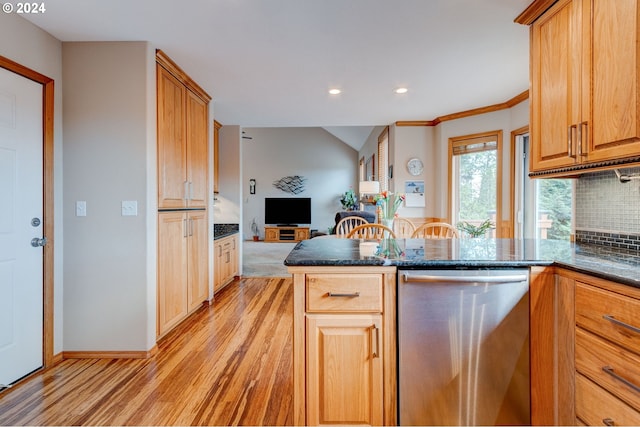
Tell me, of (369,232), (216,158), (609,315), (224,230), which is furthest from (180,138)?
(609,315)

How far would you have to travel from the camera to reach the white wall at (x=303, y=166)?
10141mm

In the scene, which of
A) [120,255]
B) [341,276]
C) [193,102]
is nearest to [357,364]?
[341,276]

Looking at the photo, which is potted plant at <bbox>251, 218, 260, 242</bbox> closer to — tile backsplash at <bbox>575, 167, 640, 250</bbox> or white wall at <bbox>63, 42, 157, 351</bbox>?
white wall at <bbox>63, 42, 157, 351</bbox>

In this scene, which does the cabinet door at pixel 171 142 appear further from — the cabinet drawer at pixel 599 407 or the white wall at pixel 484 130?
the white wall at pixel 484 130

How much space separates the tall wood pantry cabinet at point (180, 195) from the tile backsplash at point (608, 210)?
3.06m

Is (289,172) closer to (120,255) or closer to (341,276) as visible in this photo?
(120,255)

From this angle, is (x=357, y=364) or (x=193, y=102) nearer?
(x=357, y=364)

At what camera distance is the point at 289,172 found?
1021cm

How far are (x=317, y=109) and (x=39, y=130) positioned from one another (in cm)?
291

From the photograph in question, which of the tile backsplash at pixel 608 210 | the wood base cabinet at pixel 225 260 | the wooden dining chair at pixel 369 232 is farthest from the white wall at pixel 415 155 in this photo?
the tile backsplash at pixel 608 210

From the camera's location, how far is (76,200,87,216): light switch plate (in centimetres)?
246

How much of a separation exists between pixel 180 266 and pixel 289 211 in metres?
7.02

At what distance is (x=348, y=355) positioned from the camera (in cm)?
147

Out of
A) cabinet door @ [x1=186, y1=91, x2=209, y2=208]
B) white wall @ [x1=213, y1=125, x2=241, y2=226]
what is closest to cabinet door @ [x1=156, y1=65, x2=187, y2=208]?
cabinet door @ [x1=186, y1=91, x2=209, y2=208]
